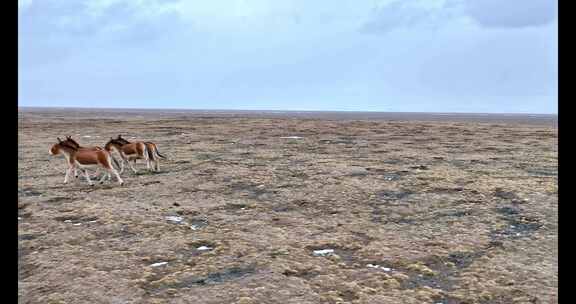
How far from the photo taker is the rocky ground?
6828mm

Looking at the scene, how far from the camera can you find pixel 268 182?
1552cm

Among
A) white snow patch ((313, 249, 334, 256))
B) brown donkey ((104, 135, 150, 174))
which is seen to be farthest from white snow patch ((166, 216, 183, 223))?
brown donkey ((104, 135, 150, 174))

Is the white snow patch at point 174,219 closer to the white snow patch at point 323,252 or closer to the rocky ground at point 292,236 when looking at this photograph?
the rocky ground at point 292,236

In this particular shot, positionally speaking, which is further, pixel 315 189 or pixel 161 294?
pixel 315 189

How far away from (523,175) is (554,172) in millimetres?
1816

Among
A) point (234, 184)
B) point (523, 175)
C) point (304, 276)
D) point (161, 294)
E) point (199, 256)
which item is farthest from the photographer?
point (523, 175)

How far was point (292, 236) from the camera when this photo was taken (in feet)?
31.3

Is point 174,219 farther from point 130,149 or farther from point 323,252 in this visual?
point 130,149

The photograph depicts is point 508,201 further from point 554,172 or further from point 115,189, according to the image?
point 115,189

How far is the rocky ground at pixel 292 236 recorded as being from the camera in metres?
6.83

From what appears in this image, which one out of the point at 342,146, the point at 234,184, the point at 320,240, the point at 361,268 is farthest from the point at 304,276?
the point at 342,146

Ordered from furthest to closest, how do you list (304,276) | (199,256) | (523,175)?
(523,175) < (199,256) < (304,276)

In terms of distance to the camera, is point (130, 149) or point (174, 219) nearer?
point (174, 219)

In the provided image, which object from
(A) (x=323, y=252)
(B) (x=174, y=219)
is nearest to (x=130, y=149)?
(B) (x=174, y=219)
